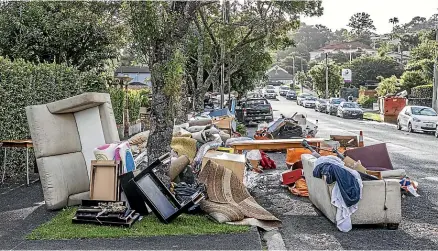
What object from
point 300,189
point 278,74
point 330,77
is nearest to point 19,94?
point 300,189

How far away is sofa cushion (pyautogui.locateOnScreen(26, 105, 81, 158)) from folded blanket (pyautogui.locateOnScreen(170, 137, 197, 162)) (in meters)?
3.43

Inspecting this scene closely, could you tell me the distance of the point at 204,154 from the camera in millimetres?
11875

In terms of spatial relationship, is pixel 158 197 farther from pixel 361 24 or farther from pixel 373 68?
pixel 361 24

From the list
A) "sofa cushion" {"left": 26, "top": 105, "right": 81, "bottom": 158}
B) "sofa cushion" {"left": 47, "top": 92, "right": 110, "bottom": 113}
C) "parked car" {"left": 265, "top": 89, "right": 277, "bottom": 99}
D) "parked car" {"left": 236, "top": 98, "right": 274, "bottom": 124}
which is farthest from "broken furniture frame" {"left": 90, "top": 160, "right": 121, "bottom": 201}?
"parked car" {"left": 265, "top": 89, "right": 277, "bottom": 99}

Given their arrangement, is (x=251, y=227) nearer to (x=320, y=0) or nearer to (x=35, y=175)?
(x=35, y=175)

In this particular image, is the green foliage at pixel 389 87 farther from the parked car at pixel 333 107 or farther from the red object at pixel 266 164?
the red object at pixel 266 164

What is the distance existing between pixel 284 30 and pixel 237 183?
24089 millimetres

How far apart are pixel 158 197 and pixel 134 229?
2.54 ft

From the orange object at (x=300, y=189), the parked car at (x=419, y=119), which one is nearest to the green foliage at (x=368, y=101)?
the parked car at (x=419, y=119)

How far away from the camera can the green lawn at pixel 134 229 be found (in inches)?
308

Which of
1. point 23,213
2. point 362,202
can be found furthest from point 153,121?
point 362,202

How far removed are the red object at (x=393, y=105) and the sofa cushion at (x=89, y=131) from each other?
117ft

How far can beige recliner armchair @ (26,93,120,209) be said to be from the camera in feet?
31.7

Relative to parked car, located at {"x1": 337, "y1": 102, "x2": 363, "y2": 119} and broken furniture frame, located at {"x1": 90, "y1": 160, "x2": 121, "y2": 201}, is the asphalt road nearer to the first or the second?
broken furniture frame, located at {"x1": 90, "y1": 160, "x2": 121, "y2": 201}
